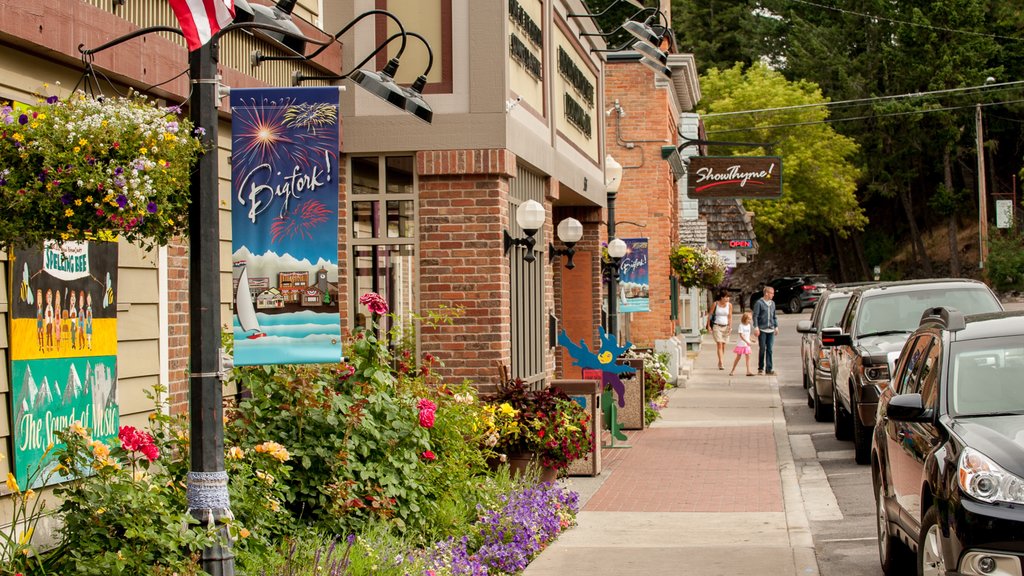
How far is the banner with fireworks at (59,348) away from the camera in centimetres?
707

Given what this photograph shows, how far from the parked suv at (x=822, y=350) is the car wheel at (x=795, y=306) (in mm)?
37135

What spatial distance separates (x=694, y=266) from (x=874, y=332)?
52.3 feet

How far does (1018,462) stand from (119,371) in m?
5.44

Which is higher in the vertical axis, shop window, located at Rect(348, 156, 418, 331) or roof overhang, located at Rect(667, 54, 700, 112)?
roof overhang, located at Rect(667, 54, 700, 112)

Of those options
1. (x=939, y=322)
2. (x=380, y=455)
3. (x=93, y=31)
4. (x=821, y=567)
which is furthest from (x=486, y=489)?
(x=93, y=31)

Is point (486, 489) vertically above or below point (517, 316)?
below

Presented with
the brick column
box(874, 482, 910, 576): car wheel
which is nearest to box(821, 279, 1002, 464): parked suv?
the brick column

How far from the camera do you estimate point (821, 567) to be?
8.55 m

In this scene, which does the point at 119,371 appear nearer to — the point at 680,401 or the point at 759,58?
the point at 680,401

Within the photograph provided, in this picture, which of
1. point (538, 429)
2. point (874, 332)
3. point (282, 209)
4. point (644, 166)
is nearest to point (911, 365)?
point (538, 429)

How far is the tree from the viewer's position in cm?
6400

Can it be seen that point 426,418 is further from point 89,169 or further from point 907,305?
point 907,305

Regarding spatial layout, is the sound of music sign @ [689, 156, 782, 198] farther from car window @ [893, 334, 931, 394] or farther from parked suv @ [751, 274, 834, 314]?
parked suv @ [751, 274, 834, 314]

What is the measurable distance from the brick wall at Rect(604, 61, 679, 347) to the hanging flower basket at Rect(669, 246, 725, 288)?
3.43 feet
